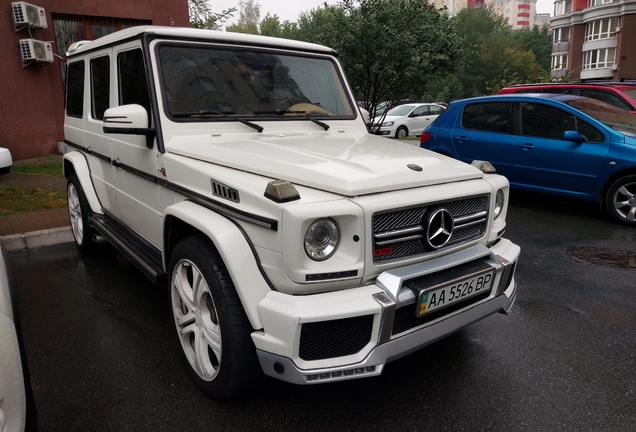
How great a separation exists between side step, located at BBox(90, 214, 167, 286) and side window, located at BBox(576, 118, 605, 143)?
18.9 feet

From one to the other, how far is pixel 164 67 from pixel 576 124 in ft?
18.4

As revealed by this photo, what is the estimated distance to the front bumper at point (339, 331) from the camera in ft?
6.97

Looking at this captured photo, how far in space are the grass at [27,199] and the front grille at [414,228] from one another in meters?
5.85

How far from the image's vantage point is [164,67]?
3332 millimetres

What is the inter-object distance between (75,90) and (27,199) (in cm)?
284

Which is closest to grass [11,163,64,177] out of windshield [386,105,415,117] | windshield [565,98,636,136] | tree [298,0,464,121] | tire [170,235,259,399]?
tree [298,0,464,121]

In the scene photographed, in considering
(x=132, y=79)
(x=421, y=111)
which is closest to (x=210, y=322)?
(x=132, y=79)

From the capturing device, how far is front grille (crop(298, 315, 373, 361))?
2146 mm

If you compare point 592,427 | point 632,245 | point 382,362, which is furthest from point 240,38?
point 632,245

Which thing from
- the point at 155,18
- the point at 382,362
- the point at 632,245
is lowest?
the point at 632,245

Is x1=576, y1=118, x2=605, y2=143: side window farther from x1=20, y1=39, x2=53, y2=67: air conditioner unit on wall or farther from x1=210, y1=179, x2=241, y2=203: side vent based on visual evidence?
x1=20, y1=39, x2=53, y2=67: air conditioner unit on wall

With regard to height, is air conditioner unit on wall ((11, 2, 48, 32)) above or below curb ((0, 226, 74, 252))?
above

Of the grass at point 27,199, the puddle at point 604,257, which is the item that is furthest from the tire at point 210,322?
the grass at point 27,199

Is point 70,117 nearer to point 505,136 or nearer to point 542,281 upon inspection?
point 542,281
